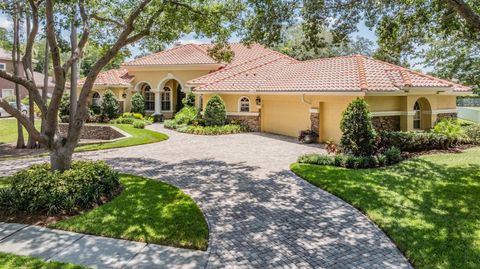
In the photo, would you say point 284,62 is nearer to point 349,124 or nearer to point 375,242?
point 349,124

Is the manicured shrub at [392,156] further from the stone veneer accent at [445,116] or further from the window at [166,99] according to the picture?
the window at [166,99]

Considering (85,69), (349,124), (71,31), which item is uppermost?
(85,69)

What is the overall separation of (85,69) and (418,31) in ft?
207

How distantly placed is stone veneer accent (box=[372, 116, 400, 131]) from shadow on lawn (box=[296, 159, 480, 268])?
12.1ft

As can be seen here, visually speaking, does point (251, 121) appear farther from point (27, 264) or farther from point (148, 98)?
point (27, 264)

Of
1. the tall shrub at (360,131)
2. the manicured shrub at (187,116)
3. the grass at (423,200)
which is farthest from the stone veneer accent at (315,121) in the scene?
the manicured shrub at (187,116)

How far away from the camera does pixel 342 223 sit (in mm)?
7887

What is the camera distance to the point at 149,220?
7.93 m

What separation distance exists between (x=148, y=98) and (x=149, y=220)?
26.3 meters

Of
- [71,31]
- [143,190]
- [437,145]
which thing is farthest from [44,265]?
[437,145]

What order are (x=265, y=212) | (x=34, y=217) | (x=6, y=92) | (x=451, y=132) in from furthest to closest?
1. (x=6, y=92)
2. (x=451, y=132)
3. (x=265, y=212)
4. (x=34, y=217)

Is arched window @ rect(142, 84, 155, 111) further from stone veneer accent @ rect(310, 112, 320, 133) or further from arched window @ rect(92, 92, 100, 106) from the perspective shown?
stone veneer accent @ rect(310, 112, 320, 133)

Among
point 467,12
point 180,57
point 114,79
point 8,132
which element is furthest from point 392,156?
point 8,132

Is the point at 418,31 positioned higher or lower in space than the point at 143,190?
higher
